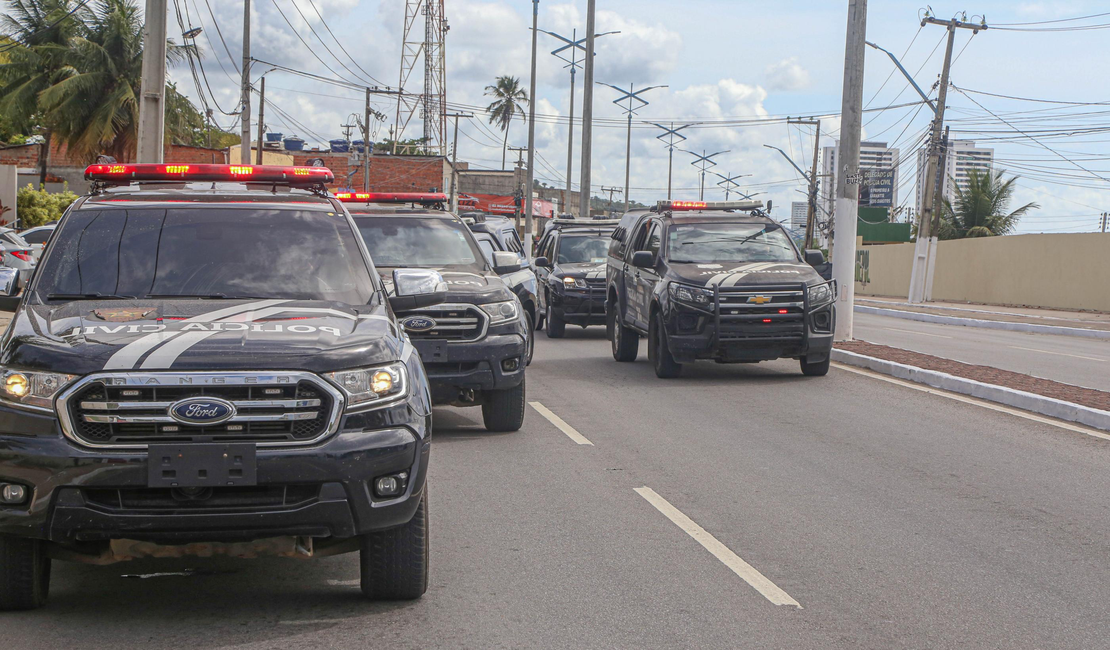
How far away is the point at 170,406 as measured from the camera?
449 centimetres

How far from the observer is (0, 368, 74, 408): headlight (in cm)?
452

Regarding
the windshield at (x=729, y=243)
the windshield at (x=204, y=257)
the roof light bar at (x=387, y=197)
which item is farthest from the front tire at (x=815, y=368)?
the windshield at (x=204, y=257)

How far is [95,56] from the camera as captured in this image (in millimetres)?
45562

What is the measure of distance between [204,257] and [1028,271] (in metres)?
38.5

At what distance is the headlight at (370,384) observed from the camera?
4.70 meters

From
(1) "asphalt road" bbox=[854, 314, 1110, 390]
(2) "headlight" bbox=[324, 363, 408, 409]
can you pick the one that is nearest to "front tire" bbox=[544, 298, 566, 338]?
(1) "asphalt road" bbox=[854, 314, 1110, 390]

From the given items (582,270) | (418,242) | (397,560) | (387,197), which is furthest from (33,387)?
(582,270)

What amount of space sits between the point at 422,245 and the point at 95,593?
21.2ft

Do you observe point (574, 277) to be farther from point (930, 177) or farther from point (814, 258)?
point (930, 177)

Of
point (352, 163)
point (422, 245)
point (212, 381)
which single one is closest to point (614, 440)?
point (422, 245)

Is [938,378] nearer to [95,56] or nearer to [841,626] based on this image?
[841,626]

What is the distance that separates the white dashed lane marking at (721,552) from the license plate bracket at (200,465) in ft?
8.10

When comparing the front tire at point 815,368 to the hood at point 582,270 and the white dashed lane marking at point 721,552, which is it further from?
the white dashed lane marking at point 721,552

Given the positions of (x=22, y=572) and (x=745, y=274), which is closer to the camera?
Result: (x=22, y=572)
